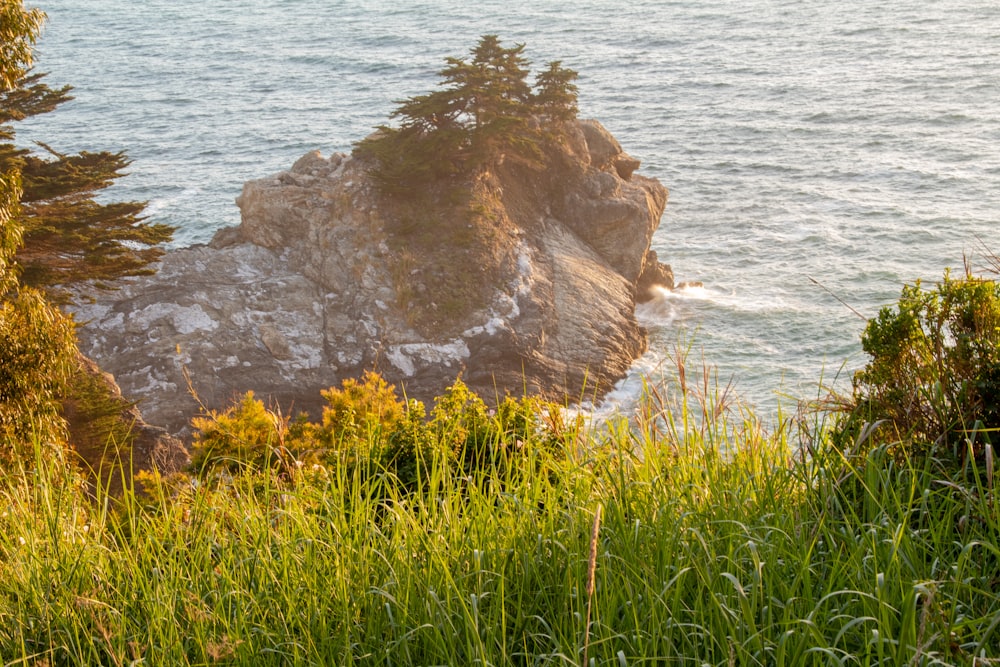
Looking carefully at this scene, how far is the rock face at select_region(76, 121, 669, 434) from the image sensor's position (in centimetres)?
2234

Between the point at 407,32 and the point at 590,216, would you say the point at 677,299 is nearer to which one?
the point at 590,216

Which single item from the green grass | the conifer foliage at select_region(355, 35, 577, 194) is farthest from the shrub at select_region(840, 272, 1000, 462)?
the conifer foliage at select_region(355, 35, 577, 194)

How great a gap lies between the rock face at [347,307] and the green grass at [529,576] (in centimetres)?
1723

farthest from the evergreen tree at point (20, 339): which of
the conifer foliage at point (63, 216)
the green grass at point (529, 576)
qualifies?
the green grass at point (529, 576)

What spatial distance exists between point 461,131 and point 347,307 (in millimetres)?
5905

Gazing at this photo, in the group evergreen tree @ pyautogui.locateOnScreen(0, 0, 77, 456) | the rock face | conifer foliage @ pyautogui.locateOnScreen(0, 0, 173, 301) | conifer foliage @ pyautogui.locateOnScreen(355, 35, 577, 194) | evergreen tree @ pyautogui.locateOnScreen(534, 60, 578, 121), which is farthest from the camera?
evergreen tree @ pyautogui.locateOnScreen(534, 60, 578, 121)

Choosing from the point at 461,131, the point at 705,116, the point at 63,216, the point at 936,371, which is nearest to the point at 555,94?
the point at 461,131

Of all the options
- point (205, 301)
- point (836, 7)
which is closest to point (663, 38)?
point (836, 7)

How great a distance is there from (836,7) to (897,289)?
43.0 meters

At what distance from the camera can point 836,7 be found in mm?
65438

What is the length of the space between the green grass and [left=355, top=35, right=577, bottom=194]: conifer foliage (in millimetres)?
21724

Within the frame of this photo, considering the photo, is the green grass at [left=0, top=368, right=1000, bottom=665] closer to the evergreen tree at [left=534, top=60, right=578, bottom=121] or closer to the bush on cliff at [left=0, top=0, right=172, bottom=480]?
the bush on cliff at [left=0, top=0, right=172, bottom=480]

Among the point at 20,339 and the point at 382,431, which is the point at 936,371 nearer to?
the point at 382,431

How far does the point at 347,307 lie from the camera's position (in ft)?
79.4
